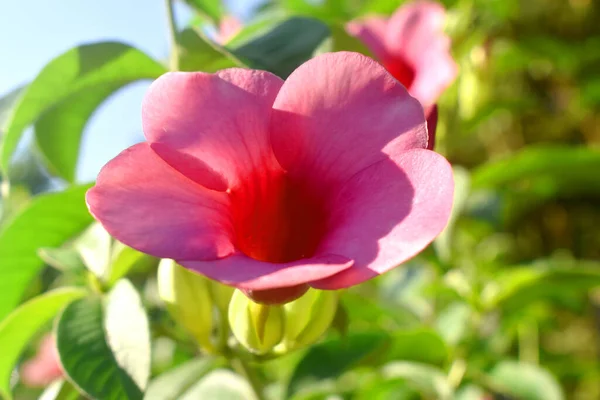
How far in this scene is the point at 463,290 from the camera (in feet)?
2.92

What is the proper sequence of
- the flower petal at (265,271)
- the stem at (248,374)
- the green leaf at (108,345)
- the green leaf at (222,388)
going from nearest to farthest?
1. the flower petal at (265,271)
2. the green leaf at (108,345)
3. the stem at (248,374)
4. the green leaf at (222,388)

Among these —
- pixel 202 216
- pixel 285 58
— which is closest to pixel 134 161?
pixel 202 216

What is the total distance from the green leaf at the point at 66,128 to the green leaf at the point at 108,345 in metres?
0.20

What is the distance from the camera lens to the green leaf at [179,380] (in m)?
0.49

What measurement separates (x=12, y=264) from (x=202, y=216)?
32 centimetres

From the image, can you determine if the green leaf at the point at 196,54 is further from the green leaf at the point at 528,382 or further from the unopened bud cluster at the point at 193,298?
the green leaf at the point at 528,382

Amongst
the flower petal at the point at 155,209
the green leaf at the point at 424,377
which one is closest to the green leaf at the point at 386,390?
the green leaf at the point at 424,377

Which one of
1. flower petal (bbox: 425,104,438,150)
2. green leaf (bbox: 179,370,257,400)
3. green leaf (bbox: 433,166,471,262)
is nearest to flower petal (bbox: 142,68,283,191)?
flower petal (bbox: 425,104,438,150)

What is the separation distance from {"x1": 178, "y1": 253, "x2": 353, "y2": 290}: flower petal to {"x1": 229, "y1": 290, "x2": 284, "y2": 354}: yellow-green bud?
3.7 inches

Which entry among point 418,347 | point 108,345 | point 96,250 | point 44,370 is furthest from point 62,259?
point 418,347

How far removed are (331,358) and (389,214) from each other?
14.8 inches

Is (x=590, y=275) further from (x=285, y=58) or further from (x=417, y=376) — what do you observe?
(x=285, y=58)

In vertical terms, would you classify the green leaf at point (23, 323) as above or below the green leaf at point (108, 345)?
below

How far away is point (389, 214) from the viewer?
310 millimetres
